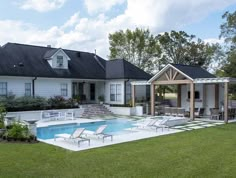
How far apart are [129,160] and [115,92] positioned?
64.9ft

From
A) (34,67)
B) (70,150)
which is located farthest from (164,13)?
(70,150)

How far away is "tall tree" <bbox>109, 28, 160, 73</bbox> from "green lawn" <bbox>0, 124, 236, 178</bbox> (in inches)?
1305

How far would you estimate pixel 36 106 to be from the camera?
2181 cm

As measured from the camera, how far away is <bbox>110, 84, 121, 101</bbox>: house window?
2817cm

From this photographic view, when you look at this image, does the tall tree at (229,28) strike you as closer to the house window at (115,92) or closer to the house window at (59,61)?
the house window at (115,92)

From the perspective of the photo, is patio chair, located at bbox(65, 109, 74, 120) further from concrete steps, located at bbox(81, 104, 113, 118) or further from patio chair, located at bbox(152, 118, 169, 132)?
patio chair, located at bbox(152, 118, 169, 132)

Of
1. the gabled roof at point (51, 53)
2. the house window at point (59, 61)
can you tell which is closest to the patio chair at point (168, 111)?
the house window at point (59, 61)

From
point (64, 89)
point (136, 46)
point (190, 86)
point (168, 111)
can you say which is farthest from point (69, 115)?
point (136, 46)

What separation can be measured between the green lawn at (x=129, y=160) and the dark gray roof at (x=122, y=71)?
654 inches

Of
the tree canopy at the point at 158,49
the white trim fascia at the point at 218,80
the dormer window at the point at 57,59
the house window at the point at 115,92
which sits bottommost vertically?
the house window at the point at 115,92

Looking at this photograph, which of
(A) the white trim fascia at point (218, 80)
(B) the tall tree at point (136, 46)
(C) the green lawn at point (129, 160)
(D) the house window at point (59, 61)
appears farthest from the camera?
(B) the tall tree at point (136, 46)

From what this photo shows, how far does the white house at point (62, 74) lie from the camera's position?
22906 mm

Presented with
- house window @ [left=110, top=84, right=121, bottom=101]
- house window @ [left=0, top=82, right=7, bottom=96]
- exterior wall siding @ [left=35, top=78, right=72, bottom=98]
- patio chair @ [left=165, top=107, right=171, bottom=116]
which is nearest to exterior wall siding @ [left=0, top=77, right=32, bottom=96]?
house window @ [left=0, top=82, right=7, bottom=96]

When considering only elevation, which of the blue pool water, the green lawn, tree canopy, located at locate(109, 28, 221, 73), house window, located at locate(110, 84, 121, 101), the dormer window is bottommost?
the blue pool water
